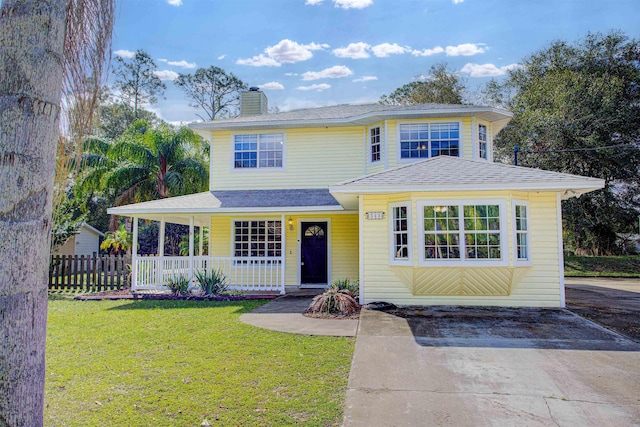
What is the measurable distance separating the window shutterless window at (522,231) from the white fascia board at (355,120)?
4.80 m

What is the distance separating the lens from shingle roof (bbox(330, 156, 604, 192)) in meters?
7.96

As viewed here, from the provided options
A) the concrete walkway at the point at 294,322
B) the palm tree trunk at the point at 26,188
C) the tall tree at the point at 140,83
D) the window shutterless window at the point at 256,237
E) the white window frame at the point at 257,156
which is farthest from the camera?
the tall tree at the point at 140,83

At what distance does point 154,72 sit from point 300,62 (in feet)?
42.9

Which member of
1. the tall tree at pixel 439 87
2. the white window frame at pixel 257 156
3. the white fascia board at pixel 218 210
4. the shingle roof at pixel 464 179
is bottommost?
the white fascia board at pixel 218 210

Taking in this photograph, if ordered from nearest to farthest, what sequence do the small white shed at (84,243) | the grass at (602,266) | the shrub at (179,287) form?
1. the shrub at (179,287)
2. the grass at (602,266)
3. the small white shed at (84,243)

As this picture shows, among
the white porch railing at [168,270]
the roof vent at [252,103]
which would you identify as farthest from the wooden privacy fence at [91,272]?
the roof vent at [252,103]

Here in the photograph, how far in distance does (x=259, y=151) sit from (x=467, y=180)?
7.76 m

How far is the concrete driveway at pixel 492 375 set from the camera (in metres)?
3.59

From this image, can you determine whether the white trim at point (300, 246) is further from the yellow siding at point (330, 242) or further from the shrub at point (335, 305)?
the shrub at point (335, 305)

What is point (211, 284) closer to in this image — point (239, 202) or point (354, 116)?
point (239, 202)

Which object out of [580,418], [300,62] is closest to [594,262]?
[580,418]

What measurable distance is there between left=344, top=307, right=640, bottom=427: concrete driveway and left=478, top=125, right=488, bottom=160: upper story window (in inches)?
269

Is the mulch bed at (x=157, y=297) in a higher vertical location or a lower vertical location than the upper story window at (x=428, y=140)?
lower

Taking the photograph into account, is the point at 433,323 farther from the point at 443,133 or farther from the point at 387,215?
the point at 443,133
